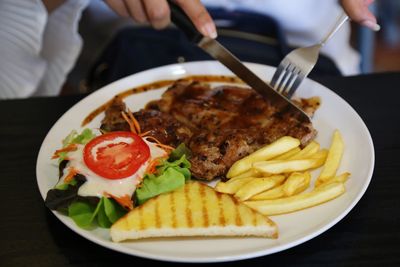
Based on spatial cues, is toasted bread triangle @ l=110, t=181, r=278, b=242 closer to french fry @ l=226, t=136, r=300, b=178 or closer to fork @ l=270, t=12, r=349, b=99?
french fry @ l=226, t=136, r=300, b=178

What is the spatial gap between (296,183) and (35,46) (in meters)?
2.06

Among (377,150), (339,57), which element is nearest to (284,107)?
(377,150)

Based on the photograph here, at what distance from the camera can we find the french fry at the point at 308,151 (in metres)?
2.09

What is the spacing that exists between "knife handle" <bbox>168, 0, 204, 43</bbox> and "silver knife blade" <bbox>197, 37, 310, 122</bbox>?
32 mm

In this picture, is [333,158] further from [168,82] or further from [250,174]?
[168,82]

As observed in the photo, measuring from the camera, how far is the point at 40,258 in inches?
70.1

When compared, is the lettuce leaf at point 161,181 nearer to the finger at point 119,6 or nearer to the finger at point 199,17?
the finger at point 199,17

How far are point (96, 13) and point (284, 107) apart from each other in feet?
6.45

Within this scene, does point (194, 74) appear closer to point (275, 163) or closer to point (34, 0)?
point (275, 163)

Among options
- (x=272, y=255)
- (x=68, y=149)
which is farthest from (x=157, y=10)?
(x=272, y=255)

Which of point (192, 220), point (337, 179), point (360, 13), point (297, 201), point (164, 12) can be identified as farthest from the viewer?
point (164, 12)

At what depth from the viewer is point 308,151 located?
6.95 ft

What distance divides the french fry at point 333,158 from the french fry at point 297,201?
0.10 meters

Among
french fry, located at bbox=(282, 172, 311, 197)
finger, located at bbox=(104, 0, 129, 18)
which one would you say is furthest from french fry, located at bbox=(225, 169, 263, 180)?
finger, located at bbox=(104, 0, 129, 18)
